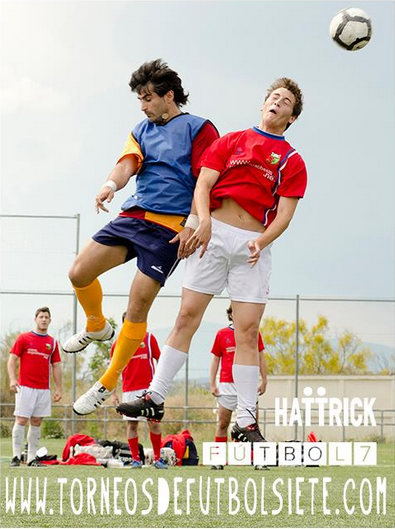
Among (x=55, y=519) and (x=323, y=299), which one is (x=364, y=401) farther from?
(x=55, y=519)

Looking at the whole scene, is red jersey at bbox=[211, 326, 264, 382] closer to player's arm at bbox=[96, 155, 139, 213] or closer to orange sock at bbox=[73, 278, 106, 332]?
orange sock at bbox=[73, 278, 106, 332]

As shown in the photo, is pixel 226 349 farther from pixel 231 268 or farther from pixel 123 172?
pixel 123 172

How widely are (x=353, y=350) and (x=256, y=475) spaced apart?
927 cm

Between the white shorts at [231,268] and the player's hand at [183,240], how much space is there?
21cm

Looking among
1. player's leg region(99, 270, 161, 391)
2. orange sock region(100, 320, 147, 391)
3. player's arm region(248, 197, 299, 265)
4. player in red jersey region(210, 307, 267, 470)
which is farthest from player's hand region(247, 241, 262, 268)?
player in red jersey region(210, 307, 267, 470)

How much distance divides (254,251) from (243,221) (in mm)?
297

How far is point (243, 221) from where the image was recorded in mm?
4914

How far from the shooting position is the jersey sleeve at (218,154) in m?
4.73

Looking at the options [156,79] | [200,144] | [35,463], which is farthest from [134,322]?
[35,463]

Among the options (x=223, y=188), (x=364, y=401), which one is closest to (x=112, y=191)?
(x=223, y=188)

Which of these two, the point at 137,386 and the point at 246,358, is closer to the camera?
the point at 246,358

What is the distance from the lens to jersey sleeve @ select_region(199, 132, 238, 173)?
4.73 m

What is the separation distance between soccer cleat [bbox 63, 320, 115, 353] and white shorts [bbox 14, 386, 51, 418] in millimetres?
7753

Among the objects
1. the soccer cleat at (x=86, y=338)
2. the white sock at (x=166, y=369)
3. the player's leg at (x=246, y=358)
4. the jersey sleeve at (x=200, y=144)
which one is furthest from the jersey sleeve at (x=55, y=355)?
the jersey sleeve at (x=200, y=144)
